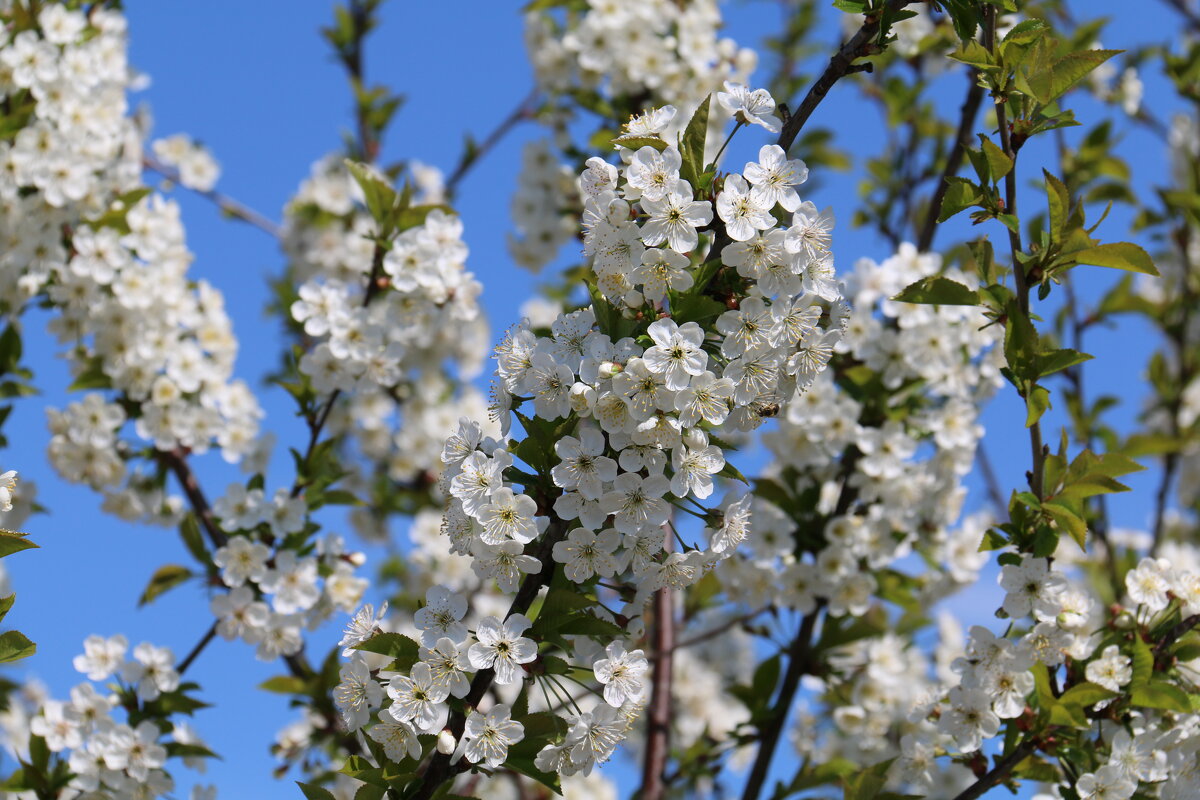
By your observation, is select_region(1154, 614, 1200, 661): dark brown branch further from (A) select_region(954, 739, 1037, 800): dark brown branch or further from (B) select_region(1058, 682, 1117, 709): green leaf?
(A) select_region(954, 739, 1037, 800): dark brown branch

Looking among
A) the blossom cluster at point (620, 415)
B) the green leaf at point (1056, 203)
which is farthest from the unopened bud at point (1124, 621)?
the blossom cluster at point (620, 415)

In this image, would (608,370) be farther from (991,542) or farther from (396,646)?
(991,542)

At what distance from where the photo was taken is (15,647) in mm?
2326

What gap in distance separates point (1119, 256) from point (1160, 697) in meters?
1.13

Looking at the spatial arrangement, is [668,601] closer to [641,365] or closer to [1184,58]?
[641,365]

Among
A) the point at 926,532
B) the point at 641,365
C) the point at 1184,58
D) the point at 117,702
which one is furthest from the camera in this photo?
the point at 1184,58

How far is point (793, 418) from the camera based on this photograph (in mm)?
4223

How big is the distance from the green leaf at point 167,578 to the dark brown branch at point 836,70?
299 cm

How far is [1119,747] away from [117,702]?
3218mm

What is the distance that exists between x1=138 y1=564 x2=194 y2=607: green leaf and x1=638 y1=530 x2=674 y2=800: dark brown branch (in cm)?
194

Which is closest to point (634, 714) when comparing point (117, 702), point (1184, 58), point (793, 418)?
point (793, 418)

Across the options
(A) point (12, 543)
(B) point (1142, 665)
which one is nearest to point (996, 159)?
(B) point (1142, 665)

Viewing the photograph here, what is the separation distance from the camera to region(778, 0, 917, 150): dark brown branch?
8.18 ft

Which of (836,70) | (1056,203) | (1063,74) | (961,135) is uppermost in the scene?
(961,135)
